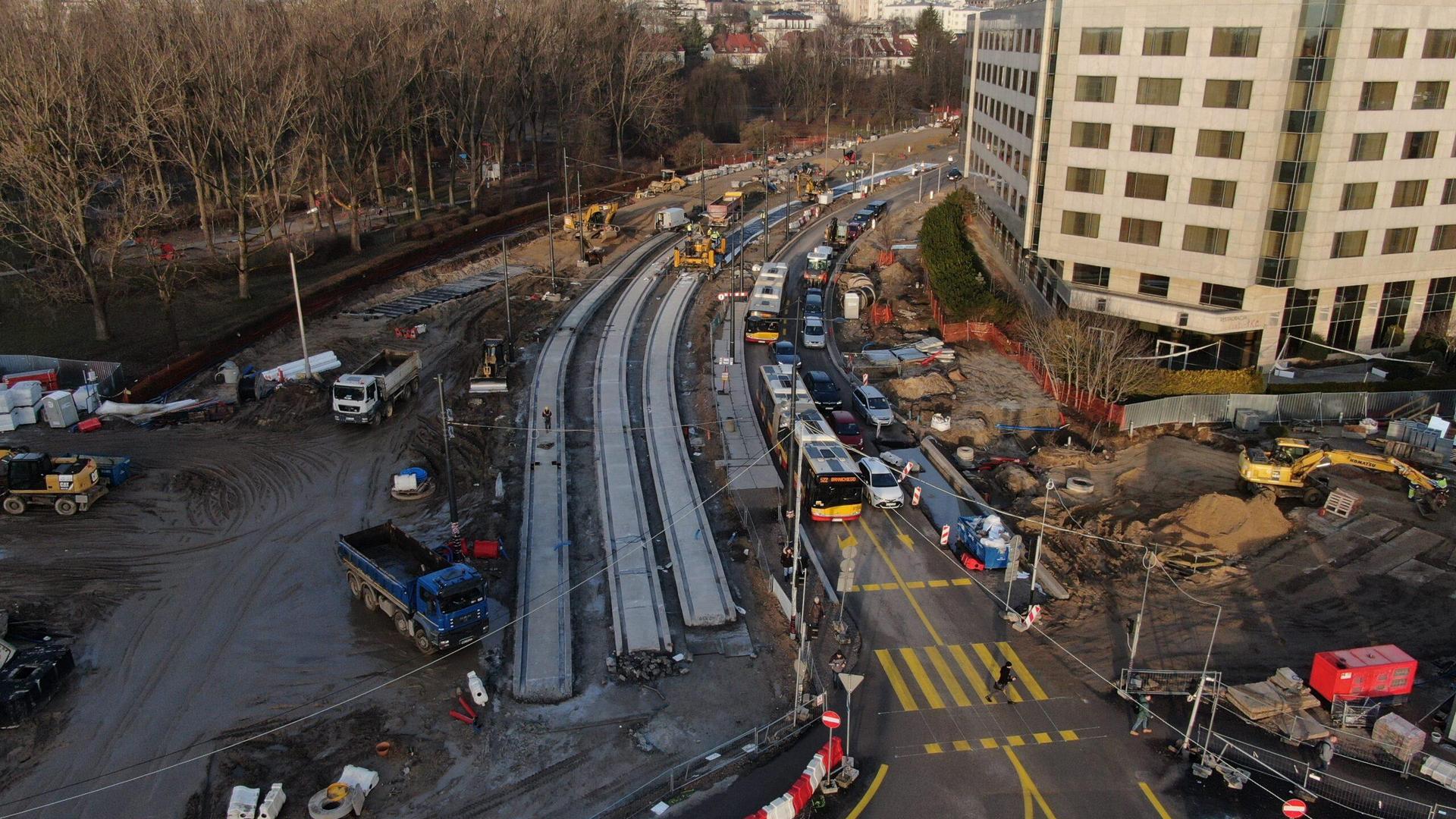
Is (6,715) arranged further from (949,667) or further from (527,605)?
(949,667)

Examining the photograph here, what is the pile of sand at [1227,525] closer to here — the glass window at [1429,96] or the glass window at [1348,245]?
the glass window at [1348,245]

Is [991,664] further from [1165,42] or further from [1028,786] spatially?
[1165,42]

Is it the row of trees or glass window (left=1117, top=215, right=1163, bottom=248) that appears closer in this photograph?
glass window (left=1117, top=215, right=1163, bottom=248)

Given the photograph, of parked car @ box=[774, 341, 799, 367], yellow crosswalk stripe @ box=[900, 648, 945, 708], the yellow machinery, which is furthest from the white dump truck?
yellow crosswalk stripe @ box=[900, 648, 945, 708]

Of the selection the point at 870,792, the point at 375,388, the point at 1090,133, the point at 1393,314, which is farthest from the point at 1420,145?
the point at 375,388

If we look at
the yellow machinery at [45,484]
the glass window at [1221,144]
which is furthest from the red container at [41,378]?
the glass window at [1221,144]

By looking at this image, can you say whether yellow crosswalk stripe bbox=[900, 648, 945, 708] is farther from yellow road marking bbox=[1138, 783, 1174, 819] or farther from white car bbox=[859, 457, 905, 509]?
white car bbox=[859, 457, 905, 509]
